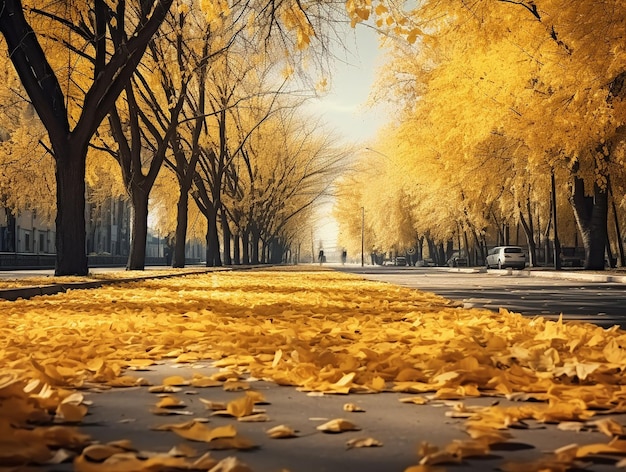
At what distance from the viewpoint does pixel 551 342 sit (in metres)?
6.01

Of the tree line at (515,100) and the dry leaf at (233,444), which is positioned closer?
the dry leaf at (233,444)

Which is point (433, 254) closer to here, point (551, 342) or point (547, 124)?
point (547, 124)

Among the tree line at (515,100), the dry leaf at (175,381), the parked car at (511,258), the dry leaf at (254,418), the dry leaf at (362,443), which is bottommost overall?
the dry leaf at (362,443)

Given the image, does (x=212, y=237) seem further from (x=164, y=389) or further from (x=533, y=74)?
(x=164, y=389)

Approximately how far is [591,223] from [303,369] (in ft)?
97.4

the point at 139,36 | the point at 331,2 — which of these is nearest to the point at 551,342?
the point at 331,2

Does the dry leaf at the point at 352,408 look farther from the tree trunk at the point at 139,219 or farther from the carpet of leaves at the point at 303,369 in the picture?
the tree trunk at the point at 139,219

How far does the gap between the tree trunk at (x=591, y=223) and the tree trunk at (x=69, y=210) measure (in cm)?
2138

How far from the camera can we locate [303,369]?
16.1 ft

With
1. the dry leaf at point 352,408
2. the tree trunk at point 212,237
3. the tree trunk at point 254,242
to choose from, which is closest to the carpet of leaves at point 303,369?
the dry leaf at point 352,408

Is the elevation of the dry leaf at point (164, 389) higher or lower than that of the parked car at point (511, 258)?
lower

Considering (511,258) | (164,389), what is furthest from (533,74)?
(511,258)

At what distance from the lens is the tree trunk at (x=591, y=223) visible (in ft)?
104

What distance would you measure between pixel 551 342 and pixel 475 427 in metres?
2.78
